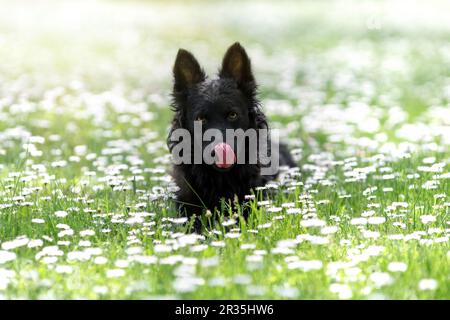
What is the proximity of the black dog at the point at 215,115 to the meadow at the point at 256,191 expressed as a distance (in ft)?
0.80

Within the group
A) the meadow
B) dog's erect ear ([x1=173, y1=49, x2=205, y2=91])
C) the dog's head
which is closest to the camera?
the meadow

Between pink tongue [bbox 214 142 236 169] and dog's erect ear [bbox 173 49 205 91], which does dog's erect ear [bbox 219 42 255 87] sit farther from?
pink tongue [bbox 214 142 236 169]

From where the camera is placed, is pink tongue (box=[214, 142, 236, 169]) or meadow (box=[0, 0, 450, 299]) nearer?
meadow (box=[0, 0, 450, 299])

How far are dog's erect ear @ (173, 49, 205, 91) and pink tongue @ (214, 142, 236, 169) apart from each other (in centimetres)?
87

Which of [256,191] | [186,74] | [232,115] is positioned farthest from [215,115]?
[256,191]

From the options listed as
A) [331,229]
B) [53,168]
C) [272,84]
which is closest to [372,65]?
[272,84]

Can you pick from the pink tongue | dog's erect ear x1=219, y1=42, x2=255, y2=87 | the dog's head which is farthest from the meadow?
dog's erect ear x1=219, y1=42, x2=255, y2=87

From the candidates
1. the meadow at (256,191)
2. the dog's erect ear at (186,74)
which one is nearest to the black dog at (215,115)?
the dog's erect ear at (186,74)

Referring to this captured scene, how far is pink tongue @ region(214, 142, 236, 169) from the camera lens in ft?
18.1

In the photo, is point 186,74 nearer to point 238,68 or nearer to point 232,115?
point 238,68

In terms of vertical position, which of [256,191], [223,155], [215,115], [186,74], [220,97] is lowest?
[256,191]

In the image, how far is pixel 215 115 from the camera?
19.0ft

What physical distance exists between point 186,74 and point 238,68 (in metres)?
0.48
